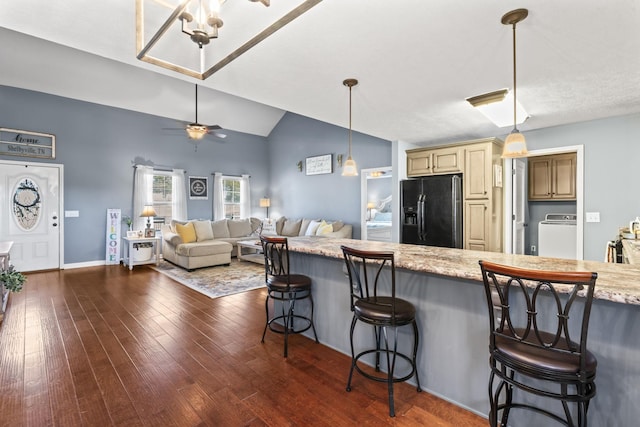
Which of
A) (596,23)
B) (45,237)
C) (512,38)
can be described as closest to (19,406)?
(512,38)

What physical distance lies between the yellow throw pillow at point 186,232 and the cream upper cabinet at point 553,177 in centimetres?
681

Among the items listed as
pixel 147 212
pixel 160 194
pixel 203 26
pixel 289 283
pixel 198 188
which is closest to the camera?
pixel 203 26

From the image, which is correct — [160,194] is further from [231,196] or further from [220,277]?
[220,277]

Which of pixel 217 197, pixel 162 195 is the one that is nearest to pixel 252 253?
pixel 217 197

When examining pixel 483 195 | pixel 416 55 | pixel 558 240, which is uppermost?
pixel 416 55

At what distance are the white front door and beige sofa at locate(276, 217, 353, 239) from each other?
446cm

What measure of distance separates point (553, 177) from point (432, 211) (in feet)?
9.35

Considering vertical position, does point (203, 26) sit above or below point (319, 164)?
below

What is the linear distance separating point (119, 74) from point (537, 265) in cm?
719

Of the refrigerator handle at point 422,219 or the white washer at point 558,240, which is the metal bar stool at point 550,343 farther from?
the white washer at point 558,240

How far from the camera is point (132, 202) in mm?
6672

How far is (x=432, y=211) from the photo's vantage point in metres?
4.61

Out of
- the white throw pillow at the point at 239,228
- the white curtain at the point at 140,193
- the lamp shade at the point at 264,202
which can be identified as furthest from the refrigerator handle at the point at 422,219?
the white curtain at the point at 140,193

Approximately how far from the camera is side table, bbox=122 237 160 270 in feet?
19.6
